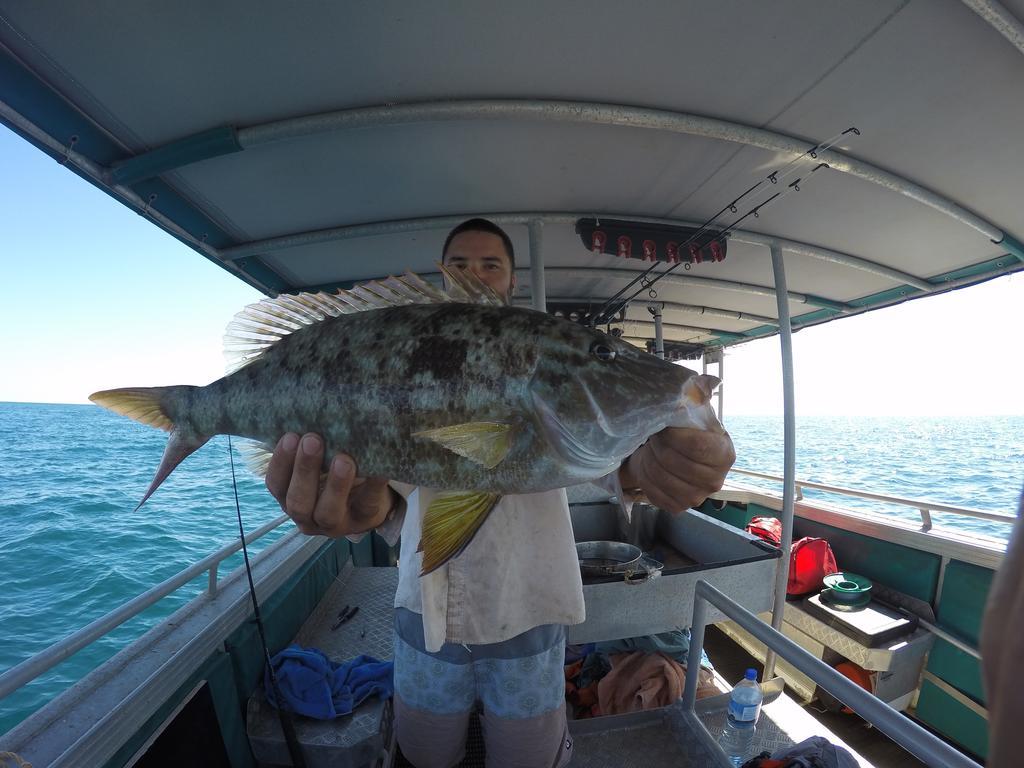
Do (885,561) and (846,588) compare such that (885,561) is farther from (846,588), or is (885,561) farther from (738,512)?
(738,512)

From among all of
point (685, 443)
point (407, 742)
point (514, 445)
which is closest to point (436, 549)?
point (514, 445)

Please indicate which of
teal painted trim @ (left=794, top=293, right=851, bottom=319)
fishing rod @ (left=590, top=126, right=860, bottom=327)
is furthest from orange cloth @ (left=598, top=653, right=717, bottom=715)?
teal painted trim @ (left=794, top=293, right=851, bottom=319)

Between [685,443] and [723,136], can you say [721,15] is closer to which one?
[723,136]

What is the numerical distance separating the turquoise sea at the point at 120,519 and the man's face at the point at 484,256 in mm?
1649

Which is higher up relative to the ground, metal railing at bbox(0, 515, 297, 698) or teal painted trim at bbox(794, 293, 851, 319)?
teal painted trim at bbox(794, 293, 851, 319)

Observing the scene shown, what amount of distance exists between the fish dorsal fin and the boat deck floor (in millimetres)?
2433

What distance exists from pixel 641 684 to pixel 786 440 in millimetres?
3153

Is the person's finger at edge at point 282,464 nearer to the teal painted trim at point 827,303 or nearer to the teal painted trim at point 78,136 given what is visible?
the teal painted trim at point 78,136

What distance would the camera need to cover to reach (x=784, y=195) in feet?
14.3

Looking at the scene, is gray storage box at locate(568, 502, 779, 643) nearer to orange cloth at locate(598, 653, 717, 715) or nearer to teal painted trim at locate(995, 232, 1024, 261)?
orange cloth at locate(598, 653, 717, 715)

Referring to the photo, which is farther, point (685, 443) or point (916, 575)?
point (916, 575)

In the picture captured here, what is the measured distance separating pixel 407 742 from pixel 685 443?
1967 mm

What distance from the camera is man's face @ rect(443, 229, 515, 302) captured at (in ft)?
8.37

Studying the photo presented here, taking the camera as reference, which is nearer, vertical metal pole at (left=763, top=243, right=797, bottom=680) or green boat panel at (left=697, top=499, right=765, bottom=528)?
vertical metal pole at (left=763, top=243, right=797, bottom=680)
